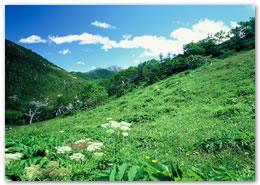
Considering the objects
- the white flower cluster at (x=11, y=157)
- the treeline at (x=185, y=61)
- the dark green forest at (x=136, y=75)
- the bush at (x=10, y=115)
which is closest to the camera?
the white flower cluster at (x=11, y=157)

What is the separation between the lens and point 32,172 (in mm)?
2883

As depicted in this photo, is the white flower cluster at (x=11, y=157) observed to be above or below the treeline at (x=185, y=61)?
below

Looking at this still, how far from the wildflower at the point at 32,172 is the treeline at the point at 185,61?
38.1 metres

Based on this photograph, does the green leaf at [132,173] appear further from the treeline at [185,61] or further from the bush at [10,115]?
the treeline at [185,61]

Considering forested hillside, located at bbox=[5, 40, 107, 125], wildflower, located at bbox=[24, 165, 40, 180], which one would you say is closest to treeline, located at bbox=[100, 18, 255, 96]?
forested hillside, located at bbox=[5, 40, 107, 125]

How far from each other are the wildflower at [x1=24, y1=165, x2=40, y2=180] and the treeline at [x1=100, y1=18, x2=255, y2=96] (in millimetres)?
38107

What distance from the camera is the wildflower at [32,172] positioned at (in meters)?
2.83

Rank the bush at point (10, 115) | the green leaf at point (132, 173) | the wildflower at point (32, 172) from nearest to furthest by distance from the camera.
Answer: the green leaf at point (132, 173) < the wildflower at point (32, 172) < the bush at point (10, 115)

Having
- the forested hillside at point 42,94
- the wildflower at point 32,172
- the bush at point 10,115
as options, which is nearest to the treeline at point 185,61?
the forested hillside at point 42,94

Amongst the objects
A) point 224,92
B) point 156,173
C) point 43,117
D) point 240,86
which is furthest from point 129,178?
point 43,117

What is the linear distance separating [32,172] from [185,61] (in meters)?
43.0

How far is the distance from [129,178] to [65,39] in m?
5.92

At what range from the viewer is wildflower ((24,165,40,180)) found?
2.83 metres

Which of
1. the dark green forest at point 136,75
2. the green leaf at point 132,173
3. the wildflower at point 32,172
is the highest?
the dark green forest at point 136,75
